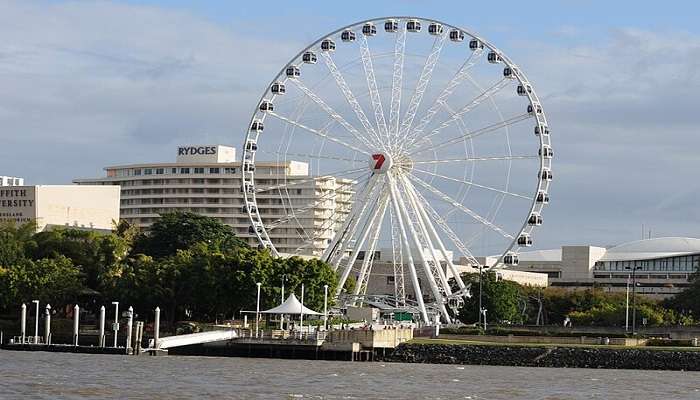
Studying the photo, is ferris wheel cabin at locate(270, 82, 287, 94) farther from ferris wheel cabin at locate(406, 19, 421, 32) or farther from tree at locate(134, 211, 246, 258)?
tree at locate(134, 211, 246, 258)

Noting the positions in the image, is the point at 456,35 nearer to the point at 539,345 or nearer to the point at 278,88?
the point at 278,88

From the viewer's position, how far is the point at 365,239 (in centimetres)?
13500

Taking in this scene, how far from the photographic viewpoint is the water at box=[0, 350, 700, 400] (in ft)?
259

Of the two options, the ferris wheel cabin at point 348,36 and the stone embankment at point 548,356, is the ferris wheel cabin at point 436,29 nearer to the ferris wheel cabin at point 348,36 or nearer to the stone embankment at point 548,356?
the ferris wheel cabin at point 348,36

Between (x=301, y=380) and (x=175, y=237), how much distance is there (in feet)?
339

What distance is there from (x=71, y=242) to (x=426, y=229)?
47366 millimetres

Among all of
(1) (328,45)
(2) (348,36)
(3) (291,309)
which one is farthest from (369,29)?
(3) (291,309)

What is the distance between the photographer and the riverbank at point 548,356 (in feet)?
371

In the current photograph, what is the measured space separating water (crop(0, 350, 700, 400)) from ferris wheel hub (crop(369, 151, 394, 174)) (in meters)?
20.7

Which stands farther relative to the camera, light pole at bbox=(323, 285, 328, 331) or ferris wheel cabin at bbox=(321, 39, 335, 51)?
ferris wheel cabin at bbox=(321, 39, 335, 51)

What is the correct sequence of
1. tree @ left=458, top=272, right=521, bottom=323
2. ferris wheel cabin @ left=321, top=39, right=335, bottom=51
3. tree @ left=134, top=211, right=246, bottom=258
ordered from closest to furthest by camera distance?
1. ferris wheel cabin @ left=321, top=39, right=335, bottom=51
2. tree @ left=458, top=272, right=521, bottom=323
3. tree @ left=134, top=211, right=246, bottom=258

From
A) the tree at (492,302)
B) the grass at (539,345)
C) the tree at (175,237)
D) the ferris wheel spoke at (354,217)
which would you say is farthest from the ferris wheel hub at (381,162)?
the tree at (175,237)

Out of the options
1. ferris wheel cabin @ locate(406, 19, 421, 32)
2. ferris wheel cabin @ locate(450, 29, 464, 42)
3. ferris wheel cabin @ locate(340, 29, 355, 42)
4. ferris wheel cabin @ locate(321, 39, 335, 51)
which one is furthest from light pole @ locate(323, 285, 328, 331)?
ferris wheel cabin @ locate(450, 29, 464, 42)

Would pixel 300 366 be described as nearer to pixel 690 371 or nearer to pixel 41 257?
pixel 690 371
